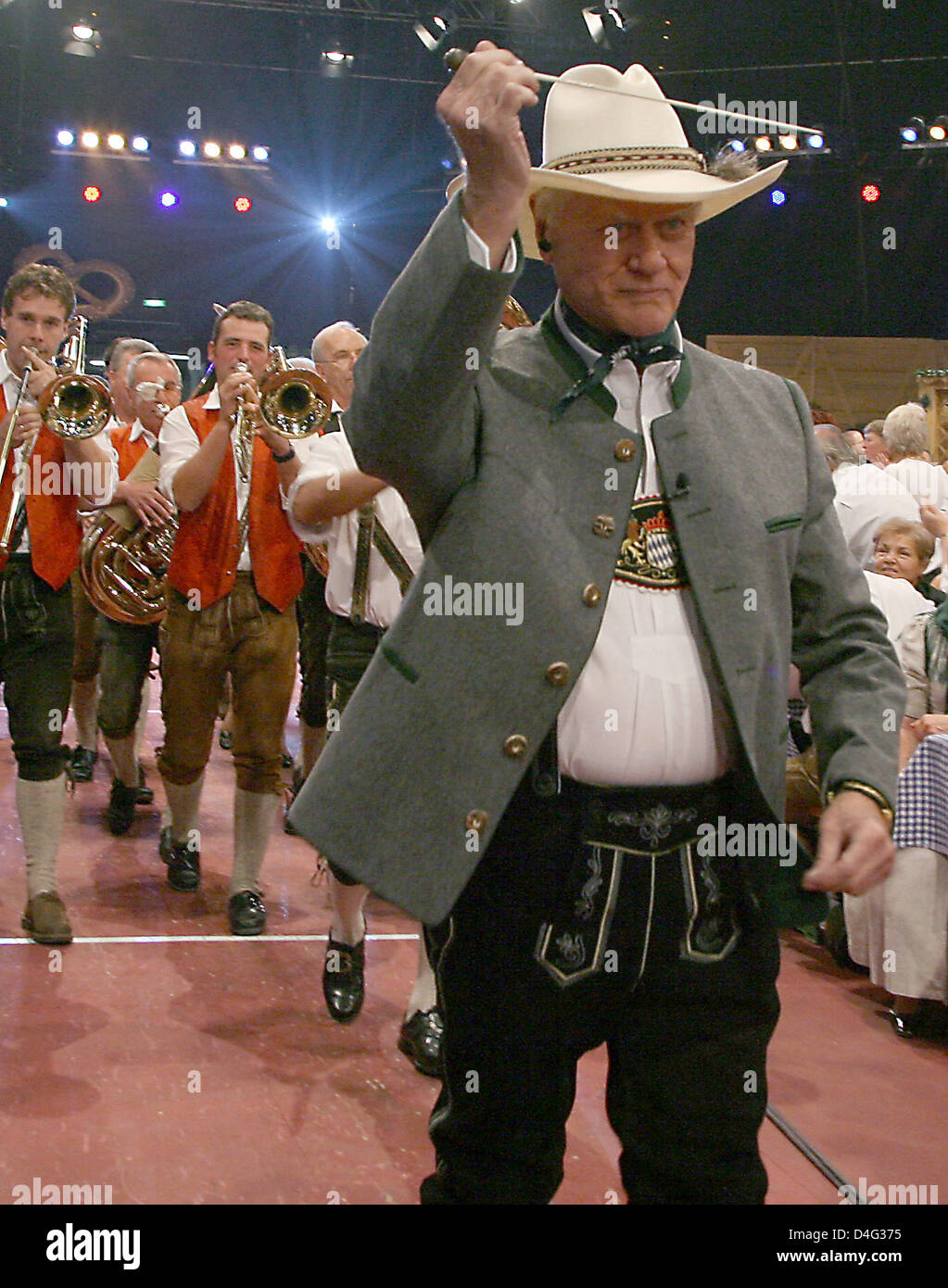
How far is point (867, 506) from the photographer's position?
16.8ft

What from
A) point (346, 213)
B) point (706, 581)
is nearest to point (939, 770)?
point (706, 581)

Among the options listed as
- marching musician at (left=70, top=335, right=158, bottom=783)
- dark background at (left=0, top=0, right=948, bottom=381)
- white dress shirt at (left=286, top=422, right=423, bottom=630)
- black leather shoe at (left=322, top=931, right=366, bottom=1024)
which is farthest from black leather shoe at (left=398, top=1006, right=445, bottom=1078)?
dark background at (left=0, top=0, right=948, bottom=381)

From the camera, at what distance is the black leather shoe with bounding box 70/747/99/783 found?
20.6ft

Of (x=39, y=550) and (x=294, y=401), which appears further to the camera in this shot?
(x=294, y=401)

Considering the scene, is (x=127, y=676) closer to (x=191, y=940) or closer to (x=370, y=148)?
(x=191, y=940)

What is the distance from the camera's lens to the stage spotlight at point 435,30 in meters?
10.6

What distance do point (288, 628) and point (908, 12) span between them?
9255 millimetres

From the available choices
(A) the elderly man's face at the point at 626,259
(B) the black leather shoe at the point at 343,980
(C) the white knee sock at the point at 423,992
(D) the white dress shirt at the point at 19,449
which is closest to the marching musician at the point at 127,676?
(D) the white dress shirt at the point at 19,449

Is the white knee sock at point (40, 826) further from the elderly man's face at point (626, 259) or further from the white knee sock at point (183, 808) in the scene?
the elderly man's face at point (626, 259)

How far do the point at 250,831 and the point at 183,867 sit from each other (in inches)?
21.7

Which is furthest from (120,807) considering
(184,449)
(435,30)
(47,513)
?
(435,30)

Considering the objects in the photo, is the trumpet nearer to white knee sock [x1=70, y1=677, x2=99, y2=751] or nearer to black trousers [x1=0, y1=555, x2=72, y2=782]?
black trousers [x1=0, y1=555, x2=72, y2=782]

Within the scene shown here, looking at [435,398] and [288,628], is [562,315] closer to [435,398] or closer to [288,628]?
[435,398]

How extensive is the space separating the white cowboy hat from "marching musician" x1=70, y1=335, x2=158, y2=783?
489 cm
